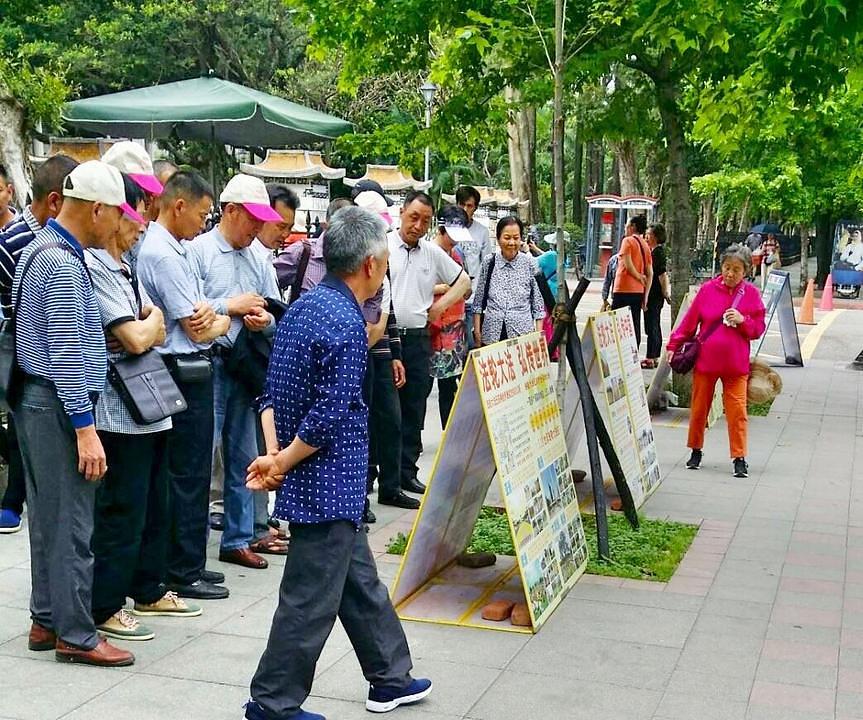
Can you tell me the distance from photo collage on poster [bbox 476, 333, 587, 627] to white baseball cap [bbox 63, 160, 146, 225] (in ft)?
5.50

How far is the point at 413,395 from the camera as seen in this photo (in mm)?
7914

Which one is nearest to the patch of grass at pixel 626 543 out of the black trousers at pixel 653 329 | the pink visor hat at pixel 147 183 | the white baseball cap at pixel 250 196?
the white baseball cap at pixel 250 196

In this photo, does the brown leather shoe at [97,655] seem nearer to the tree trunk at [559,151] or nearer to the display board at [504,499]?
the display board at [504,499]

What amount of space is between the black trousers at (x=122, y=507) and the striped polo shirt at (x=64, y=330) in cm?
35

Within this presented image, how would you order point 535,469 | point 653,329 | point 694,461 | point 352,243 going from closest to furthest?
point 352,243
point 535,469
point 694,461
point 653,329

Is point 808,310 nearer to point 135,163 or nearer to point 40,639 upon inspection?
point 135,163

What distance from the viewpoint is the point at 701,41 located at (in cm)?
992

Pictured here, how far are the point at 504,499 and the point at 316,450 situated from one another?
4.71 ft

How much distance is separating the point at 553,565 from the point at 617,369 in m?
2.30

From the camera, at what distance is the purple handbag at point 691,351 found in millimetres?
8492

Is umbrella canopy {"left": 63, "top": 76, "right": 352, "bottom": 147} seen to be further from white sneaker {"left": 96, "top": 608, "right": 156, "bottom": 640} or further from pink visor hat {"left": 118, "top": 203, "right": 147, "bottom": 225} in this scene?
white sneaker {"left": 96, "top": 608, "right": 156, "bottom": 640}

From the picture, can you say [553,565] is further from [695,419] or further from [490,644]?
[695,419]

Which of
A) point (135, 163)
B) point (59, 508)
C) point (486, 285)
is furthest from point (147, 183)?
point (486, 285)

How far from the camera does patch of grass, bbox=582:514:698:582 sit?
6039 mm
